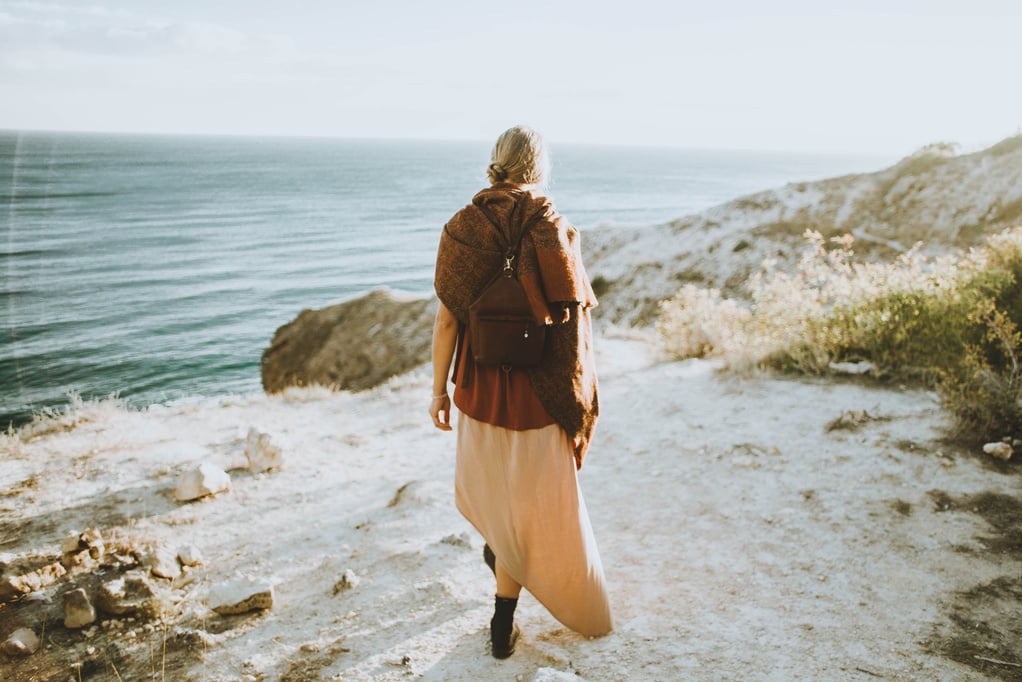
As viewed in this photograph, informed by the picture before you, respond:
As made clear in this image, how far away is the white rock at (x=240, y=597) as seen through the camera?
3.33 meters

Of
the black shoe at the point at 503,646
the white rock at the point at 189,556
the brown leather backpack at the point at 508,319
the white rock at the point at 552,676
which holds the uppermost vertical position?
the brown leather backpack at the point at 508,319

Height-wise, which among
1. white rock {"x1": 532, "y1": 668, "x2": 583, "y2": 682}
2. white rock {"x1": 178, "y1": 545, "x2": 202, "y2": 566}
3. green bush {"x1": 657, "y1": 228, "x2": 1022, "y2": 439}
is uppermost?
green bush {"x1": 657, "y1": 228, "x2": 1022, "y2": 439}

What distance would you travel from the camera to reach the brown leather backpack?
7.66 ft

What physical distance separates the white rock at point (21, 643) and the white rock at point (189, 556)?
84 cm

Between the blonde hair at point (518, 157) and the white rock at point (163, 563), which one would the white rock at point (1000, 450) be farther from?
the white rock at point (163, 563)

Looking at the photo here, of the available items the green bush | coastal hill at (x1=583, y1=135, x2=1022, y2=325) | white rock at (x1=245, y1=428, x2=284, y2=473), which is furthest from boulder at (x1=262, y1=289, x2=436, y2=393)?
white rock at (x1=245, y1=428, x2=284, y2=473)

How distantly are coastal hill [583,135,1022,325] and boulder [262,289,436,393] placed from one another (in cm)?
548

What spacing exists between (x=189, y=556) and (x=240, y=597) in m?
0.77

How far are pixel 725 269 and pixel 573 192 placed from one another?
71398 millimetres

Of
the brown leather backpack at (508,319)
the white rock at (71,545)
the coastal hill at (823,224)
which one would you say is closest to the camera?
the brown leather backpack at (508,319)

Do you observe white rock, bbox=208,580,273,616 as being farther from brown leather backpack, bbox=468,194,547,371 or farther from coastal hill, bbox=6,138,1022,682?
brown leather backpack, bbox=468,194,547,371

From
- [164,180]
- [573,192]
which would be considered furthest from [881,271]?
[164,180]

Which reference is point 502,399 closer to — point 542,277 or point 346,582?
point 542,277

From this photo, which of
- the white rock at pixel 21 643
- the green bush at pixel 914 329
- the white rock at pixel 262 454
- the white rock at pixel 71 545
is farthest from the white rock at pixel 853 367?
the white rock at pixel 21 643
